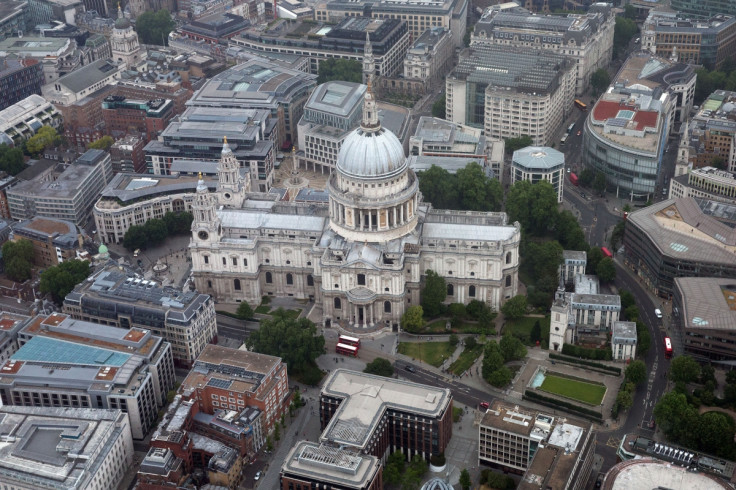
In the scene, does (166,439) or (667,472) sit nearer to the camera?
(667,472)

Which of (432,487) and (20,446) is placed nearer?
(432,487)

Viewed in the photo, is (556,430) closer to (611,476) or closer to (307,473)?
(611,476)

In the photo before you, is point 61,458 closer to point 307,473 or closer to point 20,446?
point 20,446

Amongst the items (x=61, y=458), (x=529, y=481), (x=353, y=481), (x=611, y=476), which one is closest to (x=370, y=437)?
(x=353, y=481)

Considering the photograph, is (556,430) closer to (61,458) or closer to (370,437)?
(370,437)

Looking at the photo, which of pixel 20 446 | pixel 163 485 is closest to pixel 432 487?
pixel 163 485

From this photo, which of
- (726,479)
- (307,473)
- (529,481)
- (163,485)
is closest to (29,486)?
(163,485)
